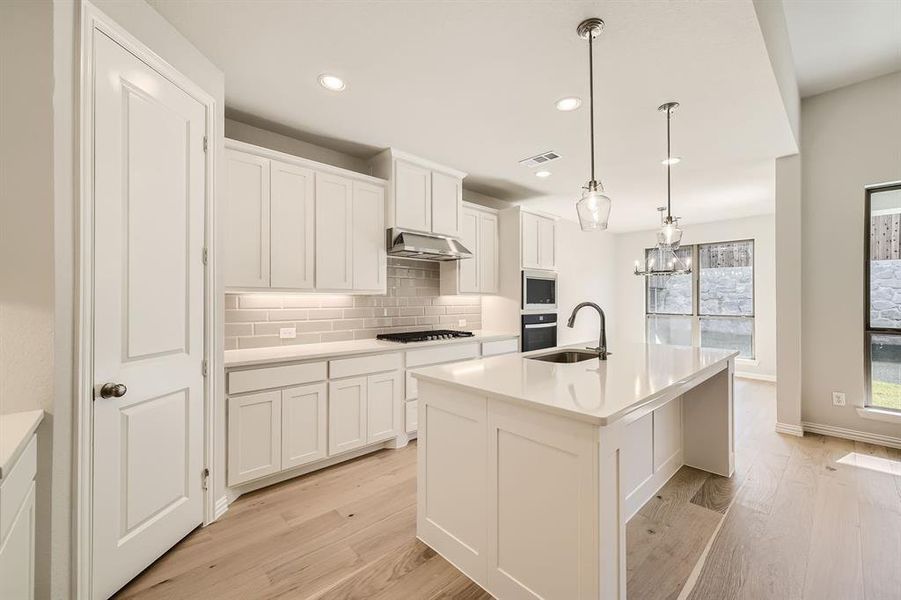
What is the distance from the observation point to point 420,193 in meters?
3.61

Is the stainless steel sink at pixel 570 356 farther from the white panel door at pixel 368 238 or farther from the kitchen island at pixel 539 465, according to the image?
the white panel door at pixel 368 238

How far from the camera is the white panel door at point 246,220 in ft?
8.41

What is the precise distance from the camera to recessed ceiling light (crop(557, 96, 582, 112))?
8.13ft

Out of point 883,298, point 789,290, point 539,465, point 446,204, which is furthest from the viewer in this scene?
point 446,204

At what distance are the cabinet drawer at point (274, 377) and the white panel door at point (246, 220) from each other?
0.63 metres

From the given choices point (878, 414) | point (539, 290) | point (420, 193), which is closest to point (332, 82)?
point (420, 193)

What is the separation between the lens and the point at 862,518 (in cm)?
215

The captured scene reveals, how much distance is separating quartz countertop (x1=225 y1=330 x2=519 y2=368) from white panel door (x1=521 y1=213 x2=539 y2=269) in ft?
4.37

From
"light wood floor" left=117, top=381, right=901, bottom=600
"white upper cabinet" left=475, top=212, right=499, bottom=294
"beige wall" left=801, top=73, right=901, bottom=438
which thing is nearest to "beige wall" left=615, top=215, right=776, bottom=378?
"beige wall" left=801, top=73, right=901, bottom=438

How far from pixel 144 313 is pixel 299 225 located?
1345mm

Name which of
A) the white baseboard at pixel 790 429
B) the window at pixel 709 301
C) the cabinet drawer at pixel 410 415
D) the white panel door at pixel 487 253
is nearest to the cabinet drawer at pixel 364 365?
the cabinet drawer at pixel 410 415

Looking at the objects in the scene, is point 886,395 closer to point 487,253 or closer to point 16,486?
→ point 487,253

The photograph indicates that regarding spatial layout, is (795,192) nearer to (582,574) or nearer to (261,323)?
(582,574)

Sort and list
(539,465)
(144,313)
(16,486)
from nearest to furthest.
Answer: (16,486) → (539,465) → (144,313)
